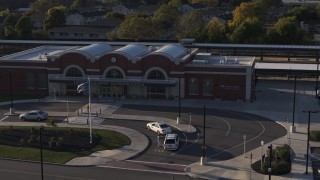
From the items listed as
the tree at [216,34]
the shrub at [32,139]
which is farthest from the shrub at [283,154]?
the tree at [216,34]

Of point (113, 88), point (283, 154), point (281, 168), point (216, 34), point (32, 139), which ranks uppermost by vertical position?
point (216, 34)

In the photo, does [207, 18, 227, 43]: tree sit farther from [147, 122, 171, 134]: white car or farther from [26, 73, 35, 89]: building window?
[147, 122, 171, 134]: white car

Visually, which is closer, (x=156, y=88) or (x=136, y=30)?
(x=156, y=88)

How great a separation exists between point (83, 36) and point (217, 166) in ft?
287

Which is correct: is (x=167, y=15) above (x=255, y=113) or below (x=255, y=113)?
above

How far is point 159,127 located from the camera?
54281 millimetres

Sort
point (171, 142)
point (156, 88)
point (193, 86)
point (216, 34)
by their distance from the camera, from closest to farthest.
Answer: point (171, 142) < point (193, 86) < point (156, 88) < point (216, 34)

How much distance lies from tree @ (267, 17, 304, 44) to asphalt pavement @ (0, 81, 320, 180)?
30236 mm

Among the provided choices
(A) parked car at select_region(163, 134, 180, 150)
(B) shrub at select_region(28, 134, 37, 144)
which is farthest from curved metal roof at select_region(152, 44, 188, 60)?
(B) shrub at select_region(28, 134, 37, 144)

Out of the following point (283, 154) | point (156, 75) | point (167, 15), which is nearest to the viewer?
point (283, 154)

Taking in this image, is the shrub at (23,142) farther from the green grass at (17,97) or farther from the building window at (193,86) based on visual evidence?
the building window at (193,86)

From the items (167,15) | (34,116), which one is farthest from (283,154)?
(167,15)

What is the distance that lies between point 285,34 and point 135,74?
49410 millimetres

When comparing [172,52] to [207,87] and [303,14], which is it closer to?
[207,87]
